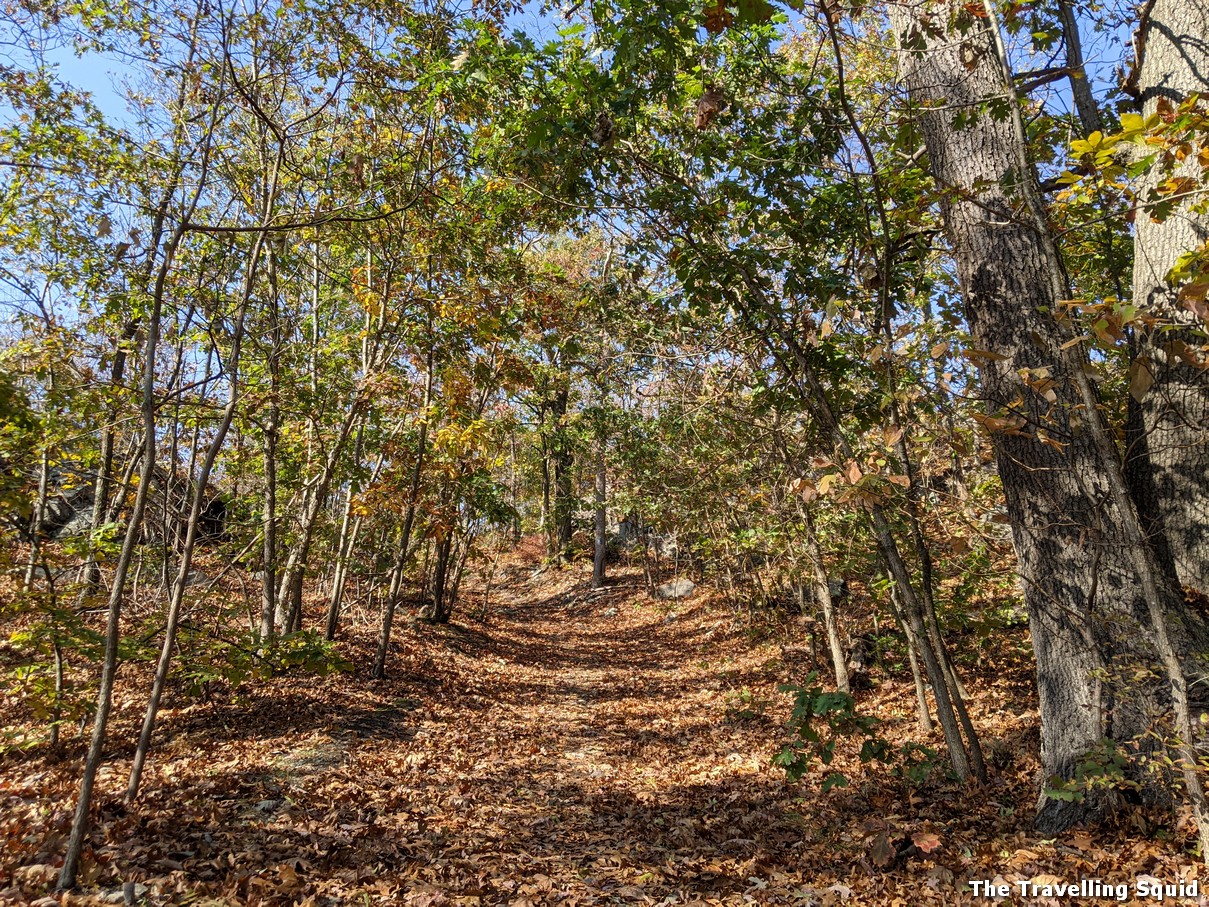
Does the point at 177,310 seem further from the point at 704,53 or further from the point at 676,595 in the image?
the point at 676,595

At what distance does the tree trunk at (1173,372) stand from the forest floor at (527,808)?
1.58m

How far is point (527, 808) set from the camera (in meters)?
5.29

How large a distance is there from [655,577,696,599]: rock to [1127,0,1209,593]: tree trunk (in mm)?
14015

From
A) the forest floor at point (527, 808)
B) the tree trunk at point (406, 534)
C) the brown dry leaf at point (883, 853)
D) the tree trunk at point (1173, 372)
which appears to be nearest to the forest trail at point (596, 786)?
the forest floor at point (527, 808)

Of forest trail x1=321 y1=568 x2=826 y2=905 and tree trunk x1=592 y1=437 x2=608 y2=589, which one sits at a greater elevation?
tree trunk x1=592 y1=437 x2=608 y2=589

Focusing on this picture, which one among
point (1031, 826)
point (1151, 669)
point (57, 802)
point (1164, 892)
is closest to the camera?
point (1164, 892)

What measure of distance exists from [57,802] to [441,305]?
19.3ft

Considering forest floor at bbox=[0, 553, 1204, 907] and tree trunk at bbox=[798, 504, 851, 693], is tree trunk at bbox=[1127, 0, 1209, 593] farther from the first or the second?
tree trunk at bbox=[798, 504, 851, 693]

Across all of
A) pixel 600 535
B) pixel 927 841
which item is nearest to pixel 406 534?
pixel 927 841

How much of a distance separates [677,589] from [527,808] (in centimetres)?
1274

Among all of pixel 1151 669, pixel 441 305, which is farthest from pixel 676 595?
pixel 1151 669

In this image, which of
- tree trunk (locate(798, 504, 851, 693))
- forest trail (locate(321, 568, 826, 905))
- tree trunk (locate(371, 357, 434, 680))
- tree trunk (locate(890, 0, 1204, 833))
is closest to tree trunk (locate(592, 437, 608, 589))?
forest trail (locate(321, 568, 826, 905))

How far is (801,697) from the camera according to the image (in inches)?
164

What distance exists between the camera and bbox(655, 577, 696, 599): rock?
687 inches
